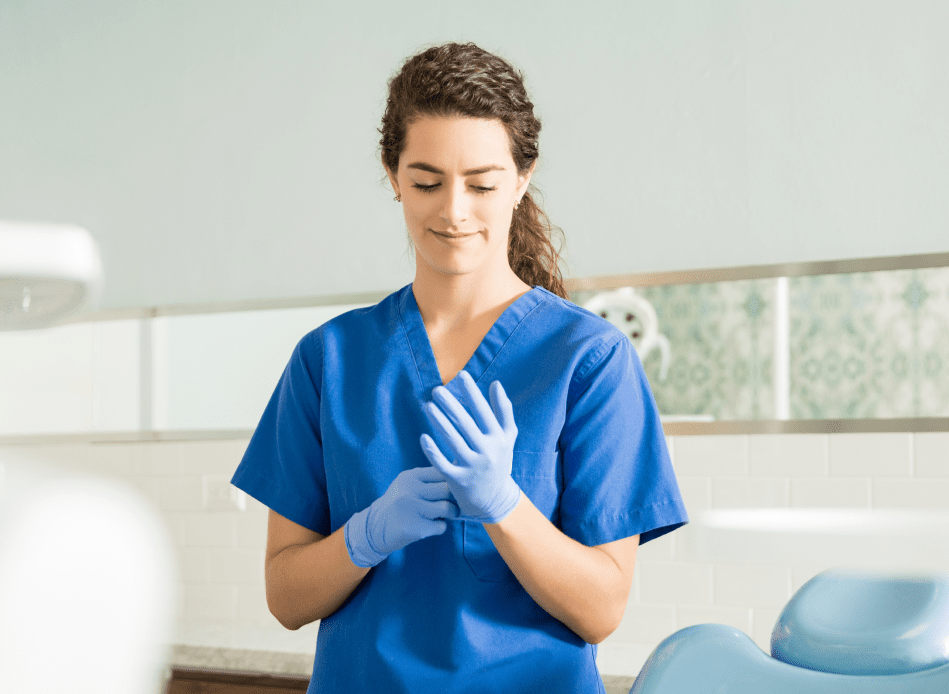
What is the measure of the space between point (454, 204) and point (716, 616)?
1484 millimetres

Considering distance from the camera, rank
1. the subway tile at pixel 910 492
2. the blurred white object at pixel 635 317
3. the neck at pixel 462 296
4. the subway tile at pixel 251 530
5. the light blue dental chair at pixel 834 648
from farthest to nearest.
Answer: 1. the subway tile at pixel 251 530
2. the blurred white object at pixel 635 317
3. the subway tile at pixel 910 492
4. the neck at pixel 462 296
5. the light blue dental chair at pixel 834 648

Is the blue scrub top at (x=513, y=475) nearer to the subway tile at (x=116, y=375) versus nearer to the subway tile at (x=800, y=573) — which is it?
the subway tile at (x=800, y=573)

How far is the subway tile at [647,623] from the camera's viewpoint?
6.79ft

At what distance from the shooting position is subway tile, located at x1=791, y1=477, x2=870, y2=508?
6.34ft

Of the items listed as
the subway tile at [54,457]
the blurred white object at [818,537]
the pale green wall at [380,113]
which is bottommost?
the blurred white object at [818,537]

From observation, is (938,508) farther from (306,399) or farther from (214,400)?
(214,400)

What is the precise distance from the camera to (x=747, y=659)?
2.47ft

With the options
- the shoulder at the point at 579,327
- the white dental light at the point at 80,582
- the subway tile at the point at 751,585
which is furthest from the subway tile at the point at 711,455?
the white dental light at the point at 80,582

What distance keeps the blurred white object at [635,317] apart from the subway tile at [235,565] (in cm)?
115

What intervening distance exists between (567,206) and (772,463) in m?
0.81

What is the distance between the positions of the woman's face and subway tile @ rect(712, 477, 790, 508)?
4.17ft

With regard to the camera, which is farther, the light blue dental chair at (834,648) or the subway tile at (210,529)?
the subway tile at (210,529)

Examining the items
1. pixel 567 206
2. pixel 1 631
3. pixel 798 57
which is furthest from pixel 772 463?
pixel 1 631

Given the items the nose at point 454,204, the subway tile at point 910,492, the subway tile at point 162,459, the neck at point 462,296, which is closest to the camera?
the nose at point 454,204
